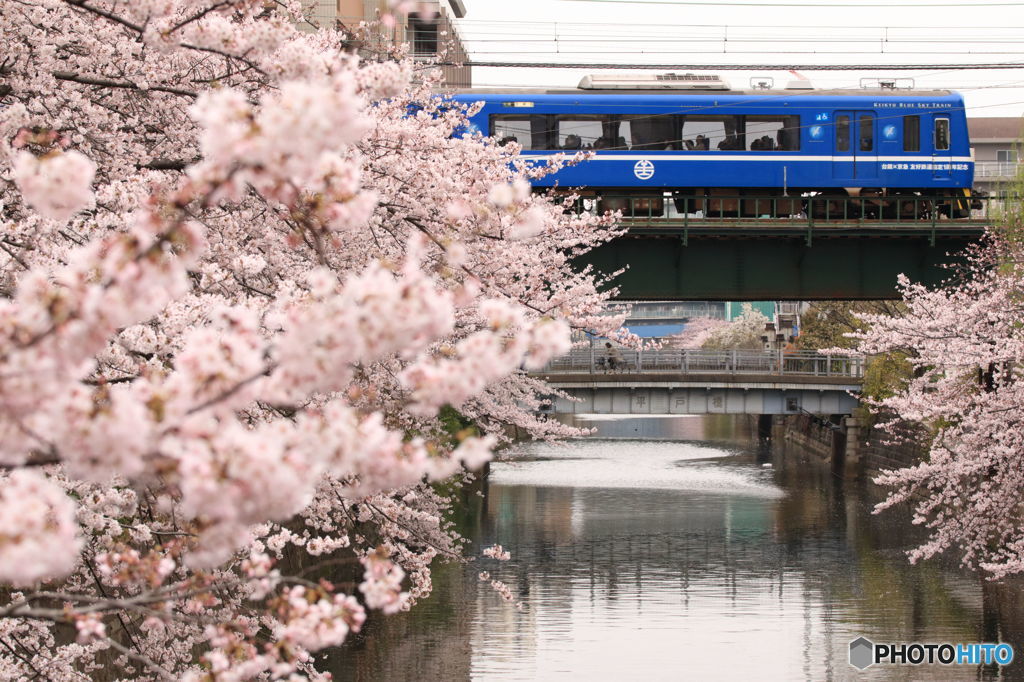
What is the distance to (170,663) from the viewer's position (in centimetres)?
862

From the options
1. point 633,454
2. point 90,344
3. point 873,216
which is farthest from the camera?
point 633,454

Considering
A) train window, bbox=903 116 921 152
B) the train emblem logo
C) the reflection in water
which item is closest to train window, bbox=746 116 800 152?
the train emblem logo

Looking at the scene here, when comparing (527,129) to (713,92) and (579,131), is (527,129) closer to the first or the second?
(579,131)

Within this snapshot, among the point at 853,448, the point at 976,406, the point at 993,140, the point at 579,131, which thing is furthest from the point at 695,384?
the point at 993,140

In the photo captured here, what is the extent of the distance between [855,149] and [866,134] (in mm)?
488

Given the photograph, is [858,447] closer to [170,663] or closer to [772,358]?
[772,358]

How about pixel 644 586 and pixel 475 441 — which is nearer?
pixel 475 441

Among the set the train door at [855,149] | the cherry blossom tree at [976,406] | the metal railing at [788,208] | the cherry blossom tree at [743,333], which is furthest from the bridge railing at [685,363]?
the cherry blossom tree at [743,333]

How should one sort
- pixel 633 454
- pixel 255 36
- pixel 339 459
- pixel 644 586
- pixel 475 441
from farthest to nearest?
pixel 633 454
pixel 644 586
pixel 255 36
pixel 475 441
pixel 339 459

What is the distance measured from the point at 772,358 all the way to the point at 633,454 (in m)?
14.0

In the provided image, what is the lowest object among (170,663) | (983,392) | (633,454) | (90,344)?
(633,454)

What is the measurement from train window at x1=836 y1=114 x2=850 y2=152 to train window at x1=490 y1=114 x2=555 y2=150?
7066mm

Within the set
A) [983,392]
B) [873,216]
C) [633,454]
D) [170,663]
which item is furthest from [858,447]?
[170,663]

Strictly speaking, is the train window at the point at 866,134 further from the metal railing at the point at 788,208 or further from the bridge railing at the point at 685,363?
the bridge railing at the point at 685,363
